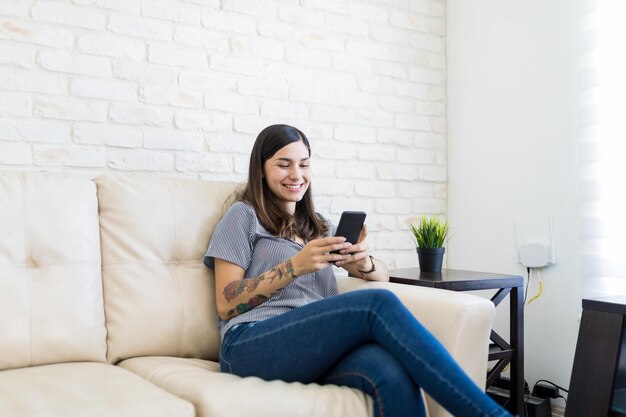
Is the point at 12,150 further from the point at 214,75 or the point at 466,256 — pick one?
the point at 466,256

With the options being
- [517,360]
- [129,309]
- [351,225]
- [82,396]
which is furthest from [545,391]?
[82,396]

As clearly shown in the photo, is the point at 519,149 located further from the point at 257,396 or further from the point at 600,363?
the point at 257,396

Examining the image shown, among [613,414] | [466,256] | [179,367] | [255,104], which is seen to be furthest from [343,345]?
[466,256]

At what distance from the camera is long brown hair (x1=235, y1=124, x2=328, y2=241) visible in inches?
73.9

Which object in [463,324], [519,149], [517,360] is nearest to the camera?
[463,324]

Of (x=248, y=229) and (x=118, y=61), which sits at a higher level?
(x=118, y=61)

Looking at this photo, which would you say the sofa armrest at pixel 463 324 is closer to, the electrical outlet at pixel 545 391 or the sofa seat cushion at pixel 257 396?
the sofa seat cushion at pixel 257 396

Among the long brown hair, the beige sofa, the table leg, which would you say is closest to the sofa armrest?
the beige sofa

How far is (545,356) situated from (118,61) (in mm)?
1903

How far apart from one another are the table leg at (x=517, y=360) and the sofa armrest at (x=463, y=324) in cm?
57

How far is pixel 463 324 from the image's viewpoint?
5.08ft

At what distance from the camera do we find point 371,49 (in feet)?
8.73

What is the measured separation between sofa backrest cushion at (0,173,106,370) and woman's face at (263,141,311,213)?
0.54 metres

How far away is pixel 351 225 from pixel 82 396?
0.80m
